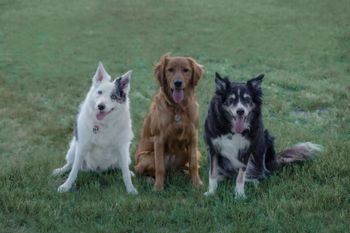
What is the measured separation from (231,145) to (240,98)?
55cm

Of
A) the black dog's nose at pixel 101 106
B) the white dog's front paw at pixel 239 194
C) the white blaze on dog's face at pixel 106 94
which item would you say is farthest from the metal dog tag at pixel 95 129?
the white dog's front paw at pixel 239 194

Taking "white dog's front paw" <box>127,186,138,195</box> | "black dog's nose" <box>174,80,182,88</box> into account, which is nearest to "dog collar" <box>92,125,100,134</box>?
"white dog's front paw" <box>127,186,138,195</box>

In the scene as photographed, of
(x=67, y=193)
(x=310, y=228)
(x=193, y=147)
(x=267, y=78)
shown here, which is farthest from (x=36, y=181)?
(x=267, y=78)

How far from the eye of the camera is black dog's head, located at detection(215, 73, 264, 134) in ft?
18.1

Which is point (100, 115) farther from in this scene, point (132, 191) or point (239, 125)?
point (239, 125)

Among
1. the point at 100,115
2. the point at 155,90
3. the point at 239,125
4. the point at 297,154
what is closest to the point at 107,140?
the point at 100,115

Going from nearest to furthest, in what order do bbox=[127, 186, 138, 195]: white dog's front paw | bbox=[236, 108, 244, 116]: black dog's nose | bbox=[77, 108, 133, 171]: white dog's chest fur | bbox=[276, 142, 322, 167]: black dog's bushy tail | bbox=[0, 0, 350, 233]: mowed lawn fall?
1. bbox=[0, 0, 350, 233]: mowed lawn
2. bbox=[236, 108, 244, 116]: black dog's nose
3. bbox=[127, 186, 138, 195]: white dog's front paw
4. bbox=[77, 108, 133, 171]: white dog's chest fur
5. bbox=[276, 142, 322, 167]: black dog's bushy tail

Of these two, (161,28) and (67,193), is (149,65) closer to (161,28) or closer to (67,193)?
(161,28)

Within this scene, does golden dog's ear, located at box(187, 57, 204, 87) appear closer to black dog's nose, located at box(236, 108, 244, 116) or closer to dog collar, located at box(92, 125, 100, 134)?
black dog's nose, located at box(236, 108, 244, 116)

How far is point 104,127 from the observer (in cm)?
591

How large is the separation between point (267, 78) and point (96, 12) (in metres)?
8.60

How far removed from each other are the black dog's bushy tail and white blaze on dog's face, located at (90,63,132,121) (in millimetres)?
1886

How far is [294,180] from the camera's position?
19.6ft

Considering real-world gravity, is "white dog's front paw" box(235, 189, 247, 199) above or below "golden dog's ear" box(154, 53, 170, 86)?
below
